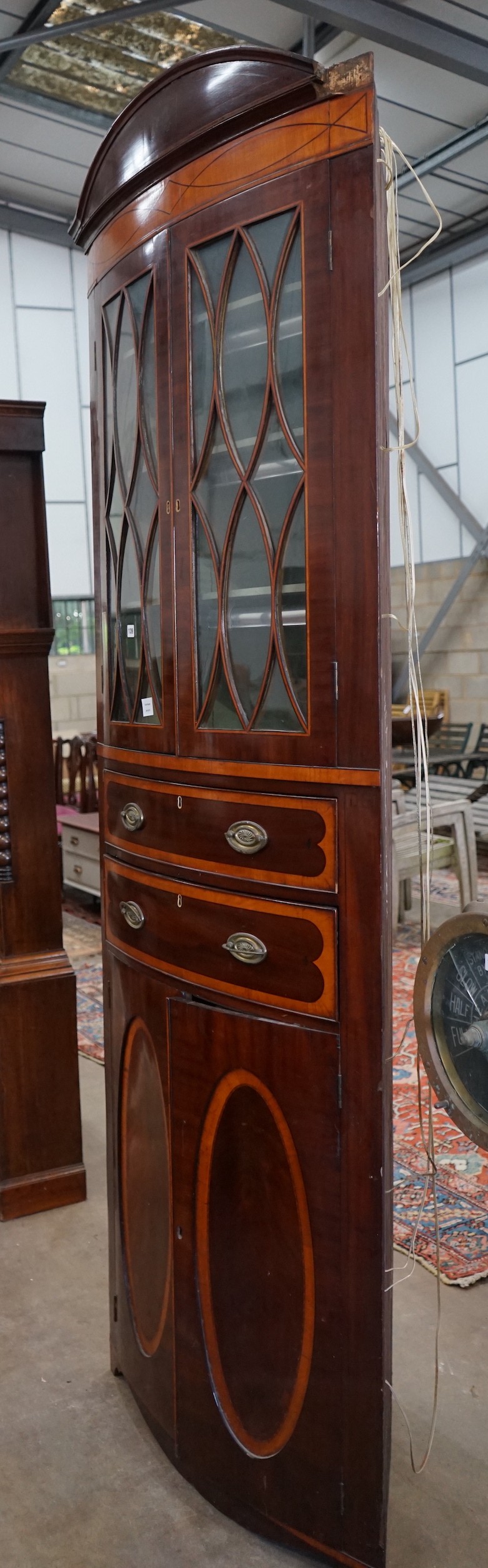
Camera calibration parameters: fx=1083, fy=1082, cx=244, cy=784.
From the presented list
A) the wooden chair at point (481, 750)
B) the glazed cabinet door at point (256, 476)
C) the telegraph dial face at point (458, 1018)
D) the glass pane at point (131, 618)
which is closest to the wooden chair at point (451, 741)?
the wooden chair at point (481, 750)

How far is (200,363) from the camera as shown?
1.60 metres

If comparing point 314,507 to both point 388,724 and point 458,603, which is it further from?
point 458,603

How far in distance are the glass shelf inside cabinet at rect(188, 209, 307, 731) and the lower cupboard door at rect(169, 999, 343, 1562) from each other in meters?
0.51

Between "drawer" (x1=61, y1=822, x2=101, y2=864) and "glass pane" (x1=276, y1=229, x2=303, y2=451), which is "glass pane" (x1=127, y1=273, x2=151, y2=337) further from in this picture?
"drawer" (x1=61, y1=822, x2=101, y2=864)

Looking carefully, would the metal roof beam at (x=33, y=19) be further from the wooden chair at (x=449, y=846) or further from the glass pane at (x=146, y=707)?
the glass pane at (x=146, y=707)

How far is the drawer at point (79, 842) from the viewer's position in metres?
5.52

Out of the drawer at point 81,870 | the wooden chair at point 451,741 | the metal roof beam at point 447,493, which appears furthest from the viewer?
the metal roof beam at point 447,493

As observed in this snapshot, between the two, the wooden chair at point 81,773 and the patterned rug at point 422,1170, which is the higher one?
the wooden chair at point 81,773

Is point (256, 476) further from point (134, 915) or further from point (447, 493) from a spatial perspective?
point (447, 493)

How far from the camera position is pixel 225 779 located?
1610mm

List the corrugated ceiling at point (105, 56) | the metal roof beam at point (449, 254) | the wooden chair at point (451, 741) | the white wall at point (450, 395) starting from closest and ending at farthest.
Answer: the corrugated ceiling at point (105, 56), the metal roof beam at point (449, 254), the white wall at point (450, 395), the wooden chair at point (451, 741)

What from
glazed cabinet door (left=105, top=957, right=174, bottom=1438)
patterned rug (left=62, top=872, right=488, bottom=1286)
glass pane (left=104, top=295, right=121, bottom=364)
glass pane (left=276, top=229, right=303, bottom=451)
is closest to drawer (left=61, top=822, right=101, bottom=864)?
patterned rug (left=62, top=872, right=488, bottom=1286)

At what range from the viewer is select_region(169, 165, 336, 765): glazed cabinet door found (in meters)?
1.43

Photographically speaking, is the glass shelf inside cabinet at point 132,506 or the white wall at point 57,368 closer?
the glass shelf inside cabinet at point 132,506
